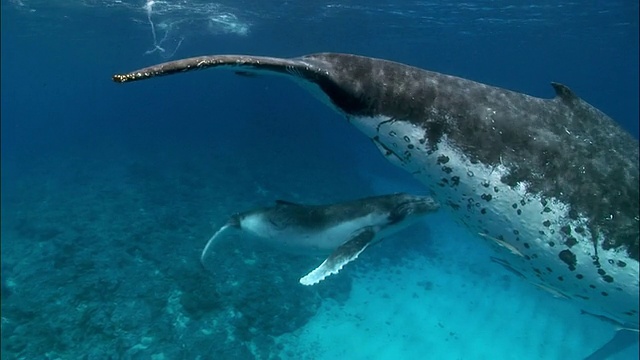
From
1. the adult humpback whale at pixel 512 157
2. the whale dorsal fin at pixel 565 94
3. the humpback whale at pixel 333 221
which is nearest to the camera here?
the adult humpback whale at pixel 512 157

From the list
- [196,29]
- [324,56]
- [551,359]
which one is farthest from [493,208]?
[196,29]

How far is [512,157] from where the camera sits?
4.50 meters

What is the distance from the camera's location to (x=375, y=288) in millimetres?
14023

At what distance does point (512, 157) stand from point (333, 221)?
455 centimetres

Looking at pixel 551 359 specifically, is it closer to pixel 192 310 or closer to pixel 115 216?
pixel 192 310

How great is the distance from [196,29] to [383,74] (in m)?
31.4

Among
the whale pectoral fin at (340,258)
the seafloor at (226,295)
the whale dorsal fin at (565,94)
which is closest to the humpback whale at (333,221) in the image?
the whale pectoral fin at (340,258)

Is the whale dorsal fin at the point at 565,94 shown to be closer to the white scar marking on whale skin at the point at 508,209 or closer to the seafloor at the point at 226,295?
the white scar marking on whale skin at the point at 508,209

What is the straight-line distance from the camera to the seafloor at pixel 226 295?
9.88 m

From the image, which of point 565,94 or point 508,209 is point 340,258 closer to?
point 508,209

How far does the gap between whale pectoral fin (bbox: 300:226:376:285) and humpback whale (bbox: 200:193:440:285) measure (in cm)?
3

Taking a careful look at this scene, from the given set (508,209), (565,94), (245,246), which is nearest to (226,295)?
(245,246)

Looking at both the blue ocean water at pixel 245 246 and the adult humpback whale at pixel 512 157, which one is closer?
the adult humpback whale at pixel 512 157

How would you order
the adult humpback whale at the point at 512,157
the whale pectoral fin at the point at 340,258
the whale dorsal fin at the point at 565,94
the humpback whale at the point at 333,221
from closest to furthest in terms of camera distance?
1. the adult humpback whale at the point at 512,157
2. the whale dorsal fin at the point at 565,94
3. the whale pectoral fin at the point at 340,258
4. the humpback whale at the point at 333,221
